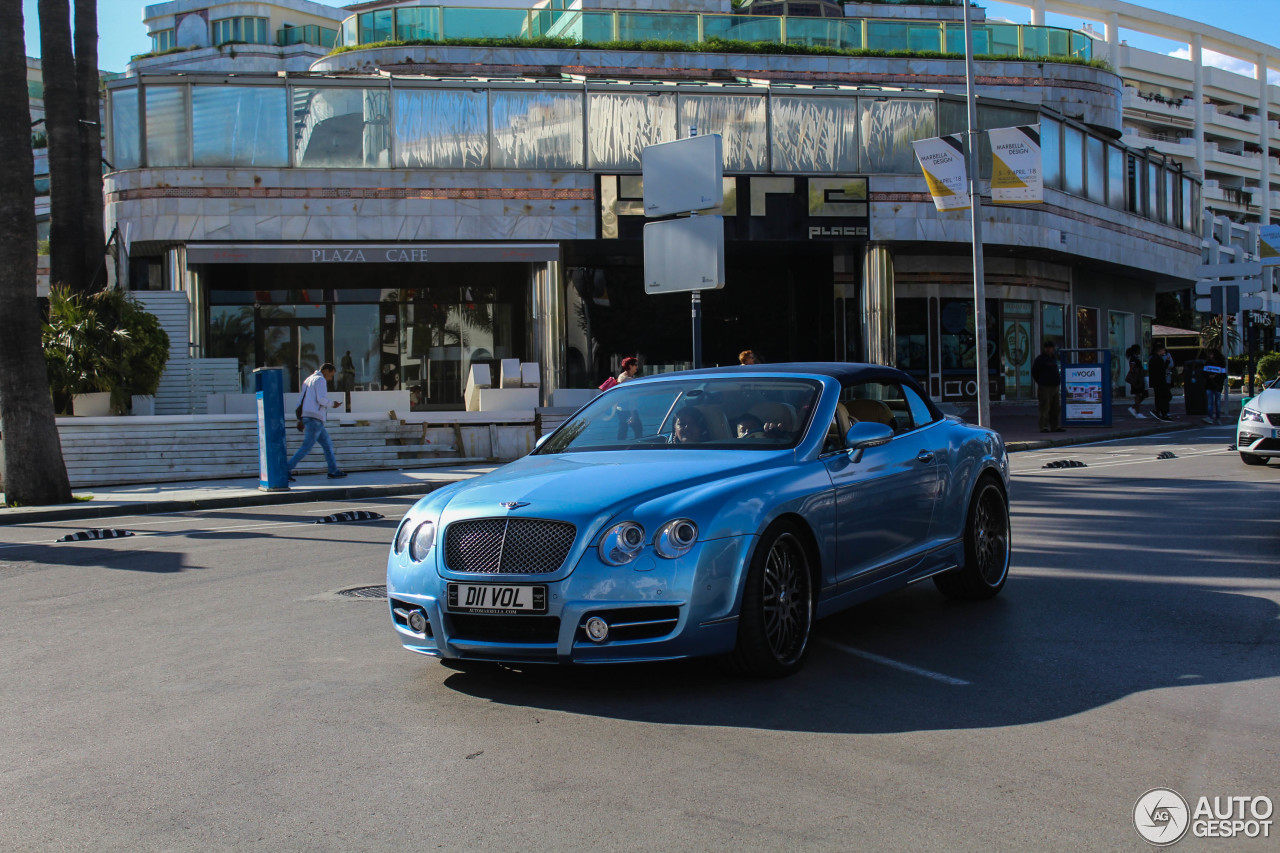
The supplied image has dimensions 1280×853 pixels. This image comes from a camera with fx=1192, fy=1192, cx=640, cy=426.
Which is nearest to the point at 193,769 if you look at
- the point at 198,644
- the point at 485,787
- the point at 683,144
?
the point at 485,787

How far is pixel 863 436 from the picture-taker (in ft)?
20.6

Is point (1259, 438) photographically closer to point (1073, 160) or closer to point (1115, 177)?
point (1073, 160)

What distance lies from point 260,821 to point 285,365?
2728 cm

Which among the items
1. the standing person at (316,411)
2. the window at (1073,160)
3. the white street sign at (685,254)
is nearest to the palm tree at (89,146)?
the standing person at (316,411)

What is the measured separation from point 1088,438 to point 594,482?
21502 mm

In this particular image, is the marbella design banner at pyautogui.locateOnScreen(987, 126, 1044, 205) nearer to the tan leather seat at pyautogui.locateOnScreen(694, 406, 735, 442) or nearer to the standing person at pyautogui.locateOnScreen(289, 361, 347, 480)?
the standing person at pyautogui.locateOnScreen(289, 361, 347, 480)

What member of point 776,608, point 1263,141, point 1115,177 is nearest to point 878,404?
point 776,608

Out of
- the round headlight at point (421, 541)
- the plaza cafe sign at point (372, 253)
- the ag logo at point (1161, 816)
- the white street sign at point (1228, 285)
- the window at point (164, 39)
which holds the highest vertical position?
the window at point (164, 39)

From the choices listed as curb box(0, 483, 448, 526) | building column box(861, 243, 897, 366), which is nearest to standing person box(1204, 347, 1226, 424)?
building column box(861, 243, 897, 366)

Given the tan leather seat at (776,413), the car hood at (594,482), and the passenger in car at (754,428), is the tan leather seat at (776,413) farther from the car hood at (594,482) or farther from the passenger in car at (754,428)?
the car hood at (594,482)

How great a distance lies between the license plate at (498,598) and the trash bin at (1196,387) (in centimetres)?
2964

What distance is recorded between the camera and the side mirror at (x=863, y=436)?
628 centimetres

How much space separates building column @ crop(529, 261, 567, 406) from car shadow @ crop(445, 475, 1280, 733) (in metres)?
20.7

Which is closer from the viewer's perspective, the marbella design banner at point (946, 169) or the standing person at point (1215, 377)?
the marbella design banner at point (946, 169)
